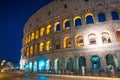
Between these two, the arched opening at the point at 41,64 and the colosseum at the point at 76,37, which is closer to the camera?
the colosseum at the point at 76,37

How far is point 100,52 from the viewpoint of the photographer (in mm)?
18266

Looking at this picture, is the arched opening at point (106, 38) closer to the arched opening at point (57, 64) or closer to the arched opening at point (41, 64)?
the arched opening at point (57, 64)

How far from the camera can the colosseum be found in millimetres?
18453

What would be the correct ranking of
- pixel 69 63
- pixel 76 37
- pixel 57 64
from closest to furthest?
1. pixel 76 37
2. pixel 69 63
3. pixel 57 64

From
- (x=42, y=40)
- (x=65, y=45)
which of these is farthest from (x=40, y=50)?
(x=65, y=45)

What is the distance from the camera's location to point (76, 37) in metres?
21.1

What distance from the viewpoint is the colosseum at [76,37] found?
1845 cm

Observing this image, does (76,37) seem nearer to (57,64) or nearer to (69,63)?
(69,63)

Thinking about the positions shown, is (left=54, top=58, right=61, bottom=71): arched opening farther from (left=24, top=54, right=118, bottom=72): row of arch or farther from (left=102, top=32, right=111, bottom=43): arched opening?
(left=102, top=32, right=111, bottom=43): arched opening

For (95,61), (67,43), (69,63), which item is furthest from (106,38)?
(69,63)

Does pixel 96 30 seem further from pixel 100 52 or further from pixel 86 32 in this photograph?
pixel 100 52

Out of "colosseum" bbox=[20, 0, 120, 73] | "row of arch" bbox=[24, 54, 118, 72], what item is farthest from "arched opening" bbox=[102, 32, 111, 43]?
"row of arch" bbox=[24, 54, 118, 72]

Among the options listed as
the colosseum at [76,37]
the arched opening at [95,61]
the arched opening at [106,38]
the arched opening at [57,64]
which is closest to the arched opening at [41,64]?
the colosseum at [76,37]

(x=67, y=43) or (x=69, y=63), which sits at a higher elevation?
(x=67, y=43)
